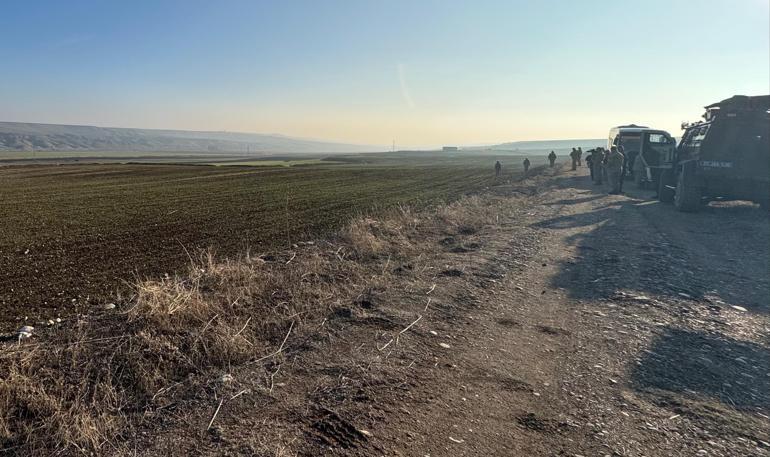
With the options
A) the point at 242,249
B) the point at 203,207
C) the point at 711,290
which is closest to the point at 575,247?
the point at 711,290

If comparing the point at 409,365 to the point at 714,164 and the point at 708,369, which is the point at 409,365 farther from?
the point at 714,164

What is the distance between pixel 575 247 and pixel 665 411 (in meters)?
6.29

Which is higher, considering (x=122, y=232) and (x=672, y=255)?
(x=672, y=255)

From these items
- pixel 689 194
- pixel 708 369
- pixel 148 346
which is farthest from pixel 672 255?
pixel 148 346

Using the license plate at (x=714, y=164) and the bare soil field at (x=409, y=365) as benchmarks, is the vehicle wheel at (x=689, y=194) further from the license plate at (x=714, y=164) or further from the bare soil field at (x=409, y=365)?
the bare soil field at (x=409, y=365)

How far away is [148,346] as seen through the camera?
165 inches

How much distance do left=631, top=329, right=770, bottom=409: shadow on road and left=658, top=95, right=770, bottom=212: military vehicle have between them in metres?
10.7

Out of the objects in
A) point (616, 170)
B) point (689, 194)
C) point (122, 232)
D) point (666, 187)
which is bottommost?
point (122, 232)

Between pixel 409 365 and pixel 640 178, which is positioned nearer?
pixel 409 365

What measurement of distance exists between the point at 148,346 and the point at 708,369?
5250 millimetres

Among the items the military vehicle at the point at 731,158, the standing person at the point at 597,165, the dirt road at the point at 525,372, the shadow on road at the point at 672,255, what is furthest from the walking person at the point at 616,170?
the dirt road at the point at 525,372

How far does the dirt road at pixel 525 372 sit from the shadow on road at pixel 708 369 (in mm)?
17

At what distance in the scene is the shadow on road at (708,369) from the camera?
371 centimetres

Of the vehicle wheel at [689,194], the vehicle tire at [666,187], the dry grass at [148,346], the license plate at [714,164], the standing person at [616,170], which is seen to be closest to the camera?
the dry grass at [148,346]
